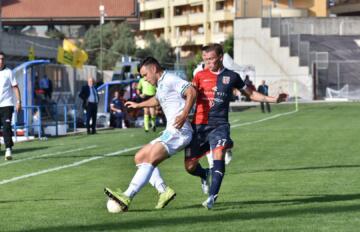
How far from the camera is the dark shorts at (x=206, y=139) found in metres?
11.4

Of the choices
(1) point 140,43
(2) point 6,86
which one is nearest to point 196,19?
(1) point 140,43

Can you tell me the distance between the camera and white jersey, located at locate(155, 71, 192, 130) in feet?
36.4

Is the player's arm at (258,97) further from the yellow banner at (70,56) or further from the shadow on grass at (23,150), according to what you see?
the yellow banner at (70,56)

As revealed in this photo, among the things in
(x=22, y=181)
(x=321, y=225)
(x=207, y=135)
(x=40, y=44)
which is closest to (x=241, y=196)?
(x=207, y=135)

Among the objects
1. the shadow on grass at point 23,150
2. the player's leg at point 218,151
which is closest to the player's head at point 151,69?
the player's leg at point 218,151

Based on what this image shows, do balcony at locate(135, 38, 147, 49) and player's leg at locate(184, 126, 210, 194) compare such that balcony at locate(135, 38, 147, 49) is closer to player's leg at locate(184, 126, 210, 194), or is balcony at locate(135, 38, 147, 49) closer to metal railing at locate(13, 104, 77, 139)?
metal railing at locate(13, 104, 77, 139)

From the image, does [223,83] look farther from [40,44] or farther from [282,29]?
[282,29]

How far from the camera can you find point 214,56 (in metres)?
11.5

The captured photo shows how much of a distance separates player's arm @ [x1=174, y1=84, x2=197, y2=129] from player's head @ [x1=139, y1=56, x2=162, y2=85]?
1.23 feet

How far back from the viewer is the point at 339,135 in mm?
26797

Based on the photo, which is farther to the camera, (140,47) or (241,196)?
(140,47)

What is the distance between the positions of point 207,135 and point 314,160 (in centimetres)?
718

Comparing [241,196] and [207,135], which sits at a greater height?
[207,135]

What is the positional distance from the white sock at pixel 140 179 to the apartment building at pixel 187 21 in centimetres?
8901
